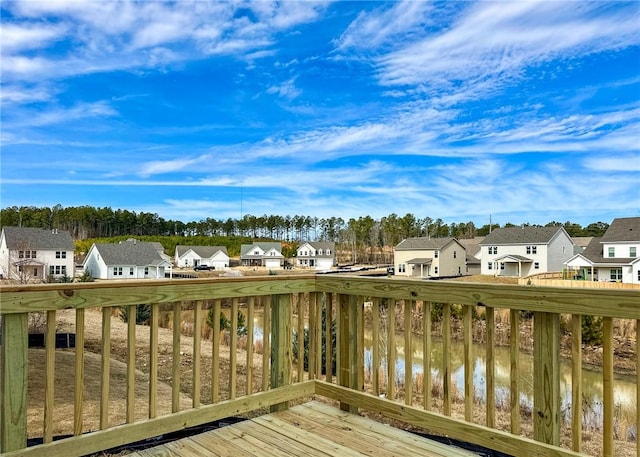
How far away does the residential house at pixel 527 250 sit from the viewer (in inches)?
1069

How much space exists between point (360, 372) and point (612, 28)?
14.2 meters

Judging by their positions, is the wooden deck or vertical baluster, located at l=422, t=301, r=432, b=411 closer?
the wooden deck

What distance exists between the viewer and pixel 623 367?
9922 mm

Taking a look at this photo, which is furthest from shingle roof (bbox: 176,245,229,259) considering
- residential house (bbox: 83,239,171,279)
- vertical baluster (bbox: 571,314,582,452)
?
vertical baluster (bbox: 571,314,582,452)

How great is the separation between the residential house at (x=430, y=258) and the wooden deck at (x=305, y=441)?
28.1 metres

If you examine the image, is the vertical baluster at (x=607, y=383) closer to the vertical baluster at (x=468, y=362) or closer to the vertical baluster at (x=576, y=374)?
the vertical baluster at (x=576, y=374)

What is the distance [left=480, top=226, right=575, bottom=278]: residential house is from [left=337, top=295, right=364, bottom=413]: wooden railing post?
88.6 ft

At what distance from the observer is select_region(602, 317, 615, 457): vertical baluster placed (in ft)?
5.98

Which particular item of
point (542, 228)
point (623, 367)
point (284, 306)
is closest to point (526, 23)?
point (623, 367)

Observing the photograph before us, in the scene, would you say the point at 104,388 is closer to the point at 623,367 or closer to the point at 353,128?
the point at 623,367

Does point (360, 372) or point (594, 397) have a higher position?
point (360, 372)

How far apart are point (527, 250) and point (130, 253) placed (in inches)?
1000

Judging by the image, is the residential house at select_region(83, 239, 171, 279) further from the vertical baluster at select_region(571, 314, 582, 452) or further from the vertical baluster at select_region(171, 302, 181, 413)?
the vertical baluster at select_region(571, 314, 582, 452)

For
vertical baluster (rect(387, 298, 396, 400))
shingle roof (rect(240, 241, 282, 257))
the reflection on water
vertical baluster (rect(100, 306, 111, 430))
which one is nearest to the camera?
vertical baluster (rect(100, 306, 111, 430))
